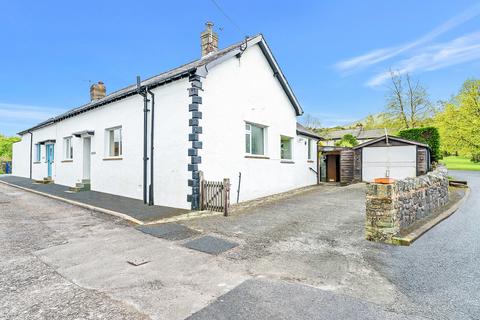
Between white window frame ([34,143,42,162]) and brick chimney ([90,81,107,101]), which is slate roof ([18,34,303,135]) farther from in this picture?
white window frame ([34,143,42,162])

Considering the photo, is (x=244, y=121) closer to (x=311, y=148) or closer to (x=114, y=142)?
(x=114, y=142)

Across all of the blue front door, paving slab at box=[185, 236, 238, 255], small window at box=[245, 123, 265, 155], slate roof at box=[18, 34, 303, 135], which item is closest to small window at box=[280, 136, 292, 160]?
slate roof at box=[18, 34, 303, 135]

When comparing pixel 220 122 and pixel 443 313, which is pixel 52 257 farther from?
pixel 220 122

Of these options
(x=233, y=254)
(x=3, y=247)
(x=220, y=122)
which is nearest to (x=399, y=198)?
(x=233, y=254)

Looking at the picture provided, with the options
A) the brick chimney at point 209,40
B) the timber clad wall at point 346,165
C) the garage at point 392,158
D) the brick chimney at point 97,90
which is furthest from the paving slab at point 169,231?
the brick chimney at point 97,90

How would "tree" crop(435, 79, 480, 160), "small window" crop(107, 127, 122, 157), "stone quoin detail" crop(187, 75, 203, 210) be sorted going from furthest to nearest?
"tree" crop(435, 79, 480, 160) < "small window" crop(107, 127, 122, 157) < "stone quoin detail" crop(187, 75, 203, 210)

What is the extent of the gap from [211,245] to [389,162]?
699 inches

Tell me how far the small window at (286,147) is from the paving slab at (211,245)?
10.6 meters

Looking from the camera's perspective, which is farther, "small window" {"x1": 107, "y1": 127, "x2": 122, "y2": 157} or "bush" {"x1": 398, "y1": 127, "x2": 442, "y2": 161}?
"bush" {"x1": 398, "y1": 127, "x2": 442, "y2": 161}

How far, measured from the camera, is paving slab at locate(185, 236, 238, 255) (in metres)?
5.42

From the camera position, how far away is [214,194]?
30.8ft

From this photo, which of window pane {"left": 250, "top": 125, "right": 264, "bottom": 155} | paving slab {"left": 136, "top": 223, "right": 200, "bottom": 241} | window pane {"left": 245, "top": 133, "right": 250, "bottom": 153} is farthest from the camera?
window pane {"left": 250, "top": 125, "right": 264, "bottom": 155}

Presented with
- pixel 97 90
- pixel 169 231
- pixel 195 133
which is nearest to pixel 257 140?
pixel 195 133

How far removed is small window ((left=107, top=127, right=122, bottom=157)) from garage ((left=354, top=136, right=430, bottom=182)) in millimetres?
17364
